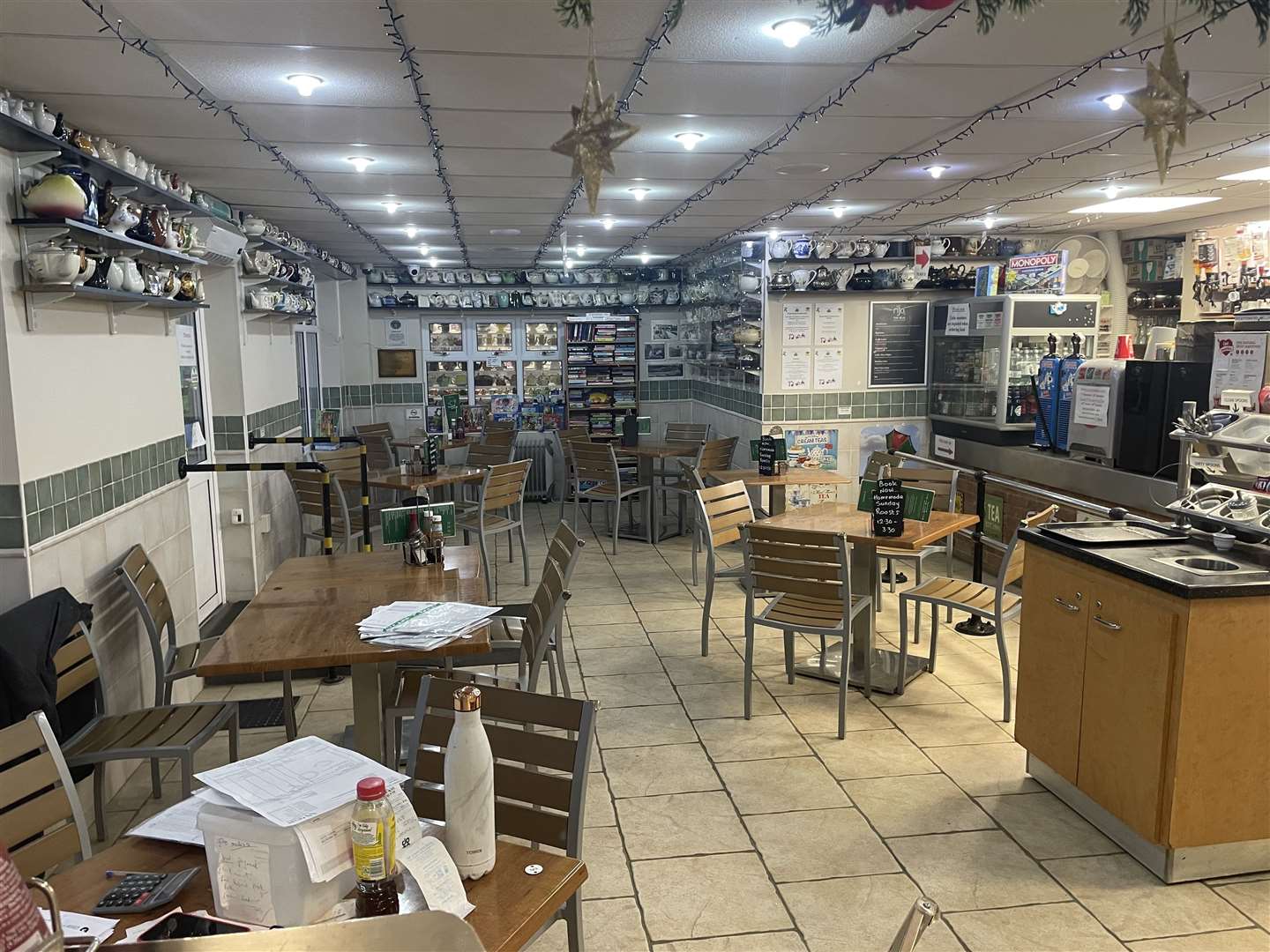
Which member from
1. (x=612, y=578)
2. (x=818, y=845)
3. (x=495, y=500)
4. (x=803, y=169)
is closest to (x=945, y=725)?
(x=818, y=845)

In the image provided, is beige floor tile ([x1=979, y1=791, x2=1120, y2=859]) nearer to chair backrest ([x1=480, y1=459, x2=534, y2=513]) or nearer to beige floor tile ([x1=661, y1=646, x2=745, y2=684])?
beige floor tile ([x1=661, y1=646, x2=745, y2=684])

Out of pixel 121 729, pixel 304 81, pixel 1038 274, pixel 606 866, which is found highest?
pixel 304 81

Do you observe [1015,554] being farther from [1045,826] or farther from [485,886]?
[485,886]

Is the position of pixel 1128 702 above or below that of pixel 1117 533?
below

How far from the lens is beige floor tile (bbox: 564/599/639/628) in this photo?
5590 mm

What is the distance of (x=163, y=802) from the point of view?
11.3 ft

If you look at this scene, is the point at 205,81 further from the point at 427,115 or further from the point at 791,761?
the point at 791,761

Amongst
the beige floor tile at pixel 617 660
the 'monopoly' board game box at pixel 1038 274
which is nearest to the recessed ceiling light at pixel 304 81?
the beige floor tile at pixel 617 660

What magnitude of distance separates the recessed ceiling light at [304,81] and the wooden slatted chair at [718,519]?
2.84 meters

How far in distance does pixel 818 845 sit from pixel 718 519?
2.33 m

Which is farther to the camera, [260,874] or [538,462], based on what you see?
[538,462]

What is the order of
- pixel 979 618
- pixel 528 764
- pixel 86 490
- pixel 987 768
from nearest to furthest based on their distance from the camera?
pixel 528 764 → pixel 86 490 → pixel 987 768 → pixel 979 618

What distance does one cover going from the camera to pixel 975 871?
2.91m

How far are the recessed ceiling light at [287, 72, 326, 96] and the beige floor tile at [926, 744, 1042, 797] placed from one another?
3400 mm
